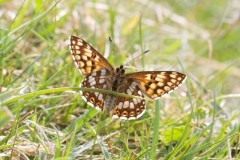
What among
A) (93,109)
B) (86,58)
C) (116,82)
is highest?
(86,58)

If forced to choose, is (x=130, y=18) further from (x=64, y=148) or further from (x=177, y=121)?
(x=64, y=148)

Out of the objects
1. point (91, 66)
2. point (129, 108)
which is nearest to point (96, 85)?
point (91, 66)

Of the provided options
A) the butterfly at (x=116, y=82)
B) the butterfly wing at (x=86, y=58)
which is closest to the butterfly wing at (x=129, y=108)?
the butterfly at (x=116, y=82)

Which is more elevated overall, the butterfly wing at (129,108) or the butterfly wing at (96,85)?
the butterfly wing at (96,85)

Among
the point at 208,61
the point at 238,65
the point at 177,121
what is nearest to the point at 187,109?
the point at 177,121

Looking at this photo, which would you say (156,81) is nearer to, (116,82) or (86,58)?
(116,82)

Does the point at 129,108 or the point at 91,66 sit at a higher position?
the point at 91,66

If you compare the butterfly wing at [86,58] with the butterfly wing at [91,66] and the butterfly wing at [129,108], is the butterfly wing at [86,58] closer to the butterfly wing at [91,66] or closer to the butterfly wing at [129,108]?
the butterfly wing at [91,66]
